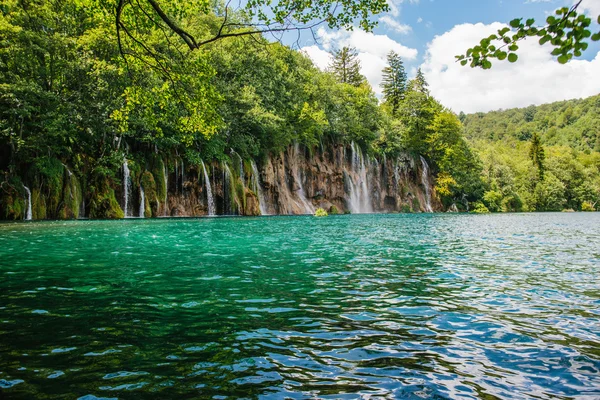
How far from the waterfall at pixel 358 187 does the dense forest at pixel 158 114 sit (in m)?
2.13

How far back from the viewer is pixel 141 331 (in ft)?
16.3

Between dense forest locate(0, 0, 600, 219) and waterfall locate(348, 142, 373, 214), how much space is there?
2.13 m

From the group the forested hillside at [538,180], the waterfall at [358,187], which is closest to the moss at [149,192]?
the waterfall at [358,187]

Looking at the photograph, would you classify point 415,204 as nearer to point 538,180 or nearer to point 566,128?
point 538,180

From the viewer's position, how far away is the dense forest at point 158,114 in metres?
13.2

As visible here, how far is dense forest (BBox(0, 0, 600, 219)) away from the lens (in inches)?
519

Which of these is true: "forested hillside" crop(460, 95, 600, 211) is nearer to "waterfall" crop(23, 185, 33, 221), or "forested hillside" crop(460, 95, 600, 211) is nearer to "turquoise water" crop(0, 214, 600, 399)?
"waterfall" crop(23, 185, 33, 221)

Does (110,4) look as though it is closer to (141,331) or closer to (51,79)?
(141,331)

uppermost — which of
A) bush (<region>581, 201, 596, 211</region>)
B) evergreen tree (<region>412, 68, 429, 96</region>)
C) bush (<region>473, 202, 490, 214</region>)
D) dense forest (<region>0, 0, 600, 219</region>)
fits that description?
evergreen tree (<region>412, 68, 429, 96</region>)

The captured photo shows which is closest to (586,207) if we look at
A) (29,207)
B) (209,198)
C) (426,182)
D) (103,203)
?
(426,182)

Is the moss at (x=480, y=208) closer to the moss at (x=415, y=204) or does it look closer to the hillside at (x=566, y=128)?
the moss at (x=415, y=204)

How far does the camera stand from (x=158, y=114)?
18422 mm

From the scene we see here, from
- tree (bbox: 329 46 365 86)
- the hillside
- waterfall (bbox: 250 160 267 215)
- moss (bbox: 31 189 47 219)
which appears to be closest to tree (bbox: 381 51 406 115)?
tree (bbox: 329 46 365 86)

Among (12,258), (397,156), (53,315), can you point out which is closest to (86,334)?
(53,315)
